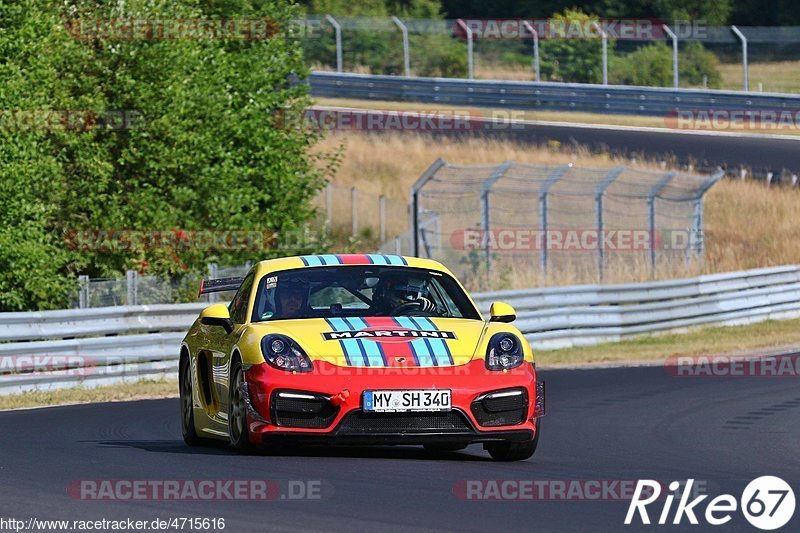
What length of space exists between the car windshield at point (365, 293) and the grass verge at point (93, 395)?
20.6 feet

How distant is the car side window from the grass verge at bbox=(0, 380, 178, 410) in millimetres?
5611

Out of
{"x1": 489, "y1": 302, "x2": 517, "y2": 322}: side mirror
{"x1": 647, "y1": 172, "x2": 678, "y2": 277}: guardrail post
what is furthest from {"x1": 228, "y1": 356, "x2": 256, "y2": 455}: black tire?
{"x1": 647, "y1": 172, "x2": 678, "y2": 277}: guardrail post

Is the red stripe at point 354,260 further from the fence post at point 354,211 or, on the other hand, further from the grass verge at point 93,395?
the fence post at point 354,211

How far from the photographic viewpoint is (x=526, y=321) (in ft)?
73.0

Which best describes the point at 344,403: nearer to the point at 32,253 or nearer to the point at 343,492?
the point at 343,492

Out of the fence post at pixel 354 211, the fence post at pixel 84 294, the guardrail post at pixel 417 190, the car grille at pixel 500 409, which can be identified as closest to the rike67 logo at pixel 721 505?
the car grille at pixel 500 409

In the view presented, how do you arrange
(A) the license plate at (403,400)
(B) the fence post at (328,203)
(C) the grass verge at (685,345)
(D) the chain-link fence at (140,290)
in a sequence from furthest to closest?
(B) the fence post at (328,203), (C) the grass verge at (685,345), (D) the chain-link fence at (140,290), (A) the license plate at (403,400)

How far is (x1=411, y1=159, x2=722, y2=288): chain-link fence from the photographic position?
2706 centimetres

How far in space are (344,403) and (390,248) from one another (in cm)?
2162

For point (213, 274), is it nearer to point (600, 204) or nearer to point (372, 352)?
point (600, 204)

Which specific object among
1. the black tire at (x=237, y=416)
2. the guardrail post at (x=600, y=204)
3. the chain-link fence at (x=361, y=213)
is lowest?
the chain-link fence at (x=361, y=213)

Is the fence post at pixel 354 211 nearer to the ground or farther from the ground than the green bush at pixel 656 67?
nearer to the ground

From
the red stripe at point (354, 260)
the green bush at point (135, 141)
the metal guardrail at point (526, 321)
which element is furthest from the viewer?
the green bush at point (135, 141)

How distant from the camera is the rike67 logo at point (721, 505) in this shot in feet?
22.5
